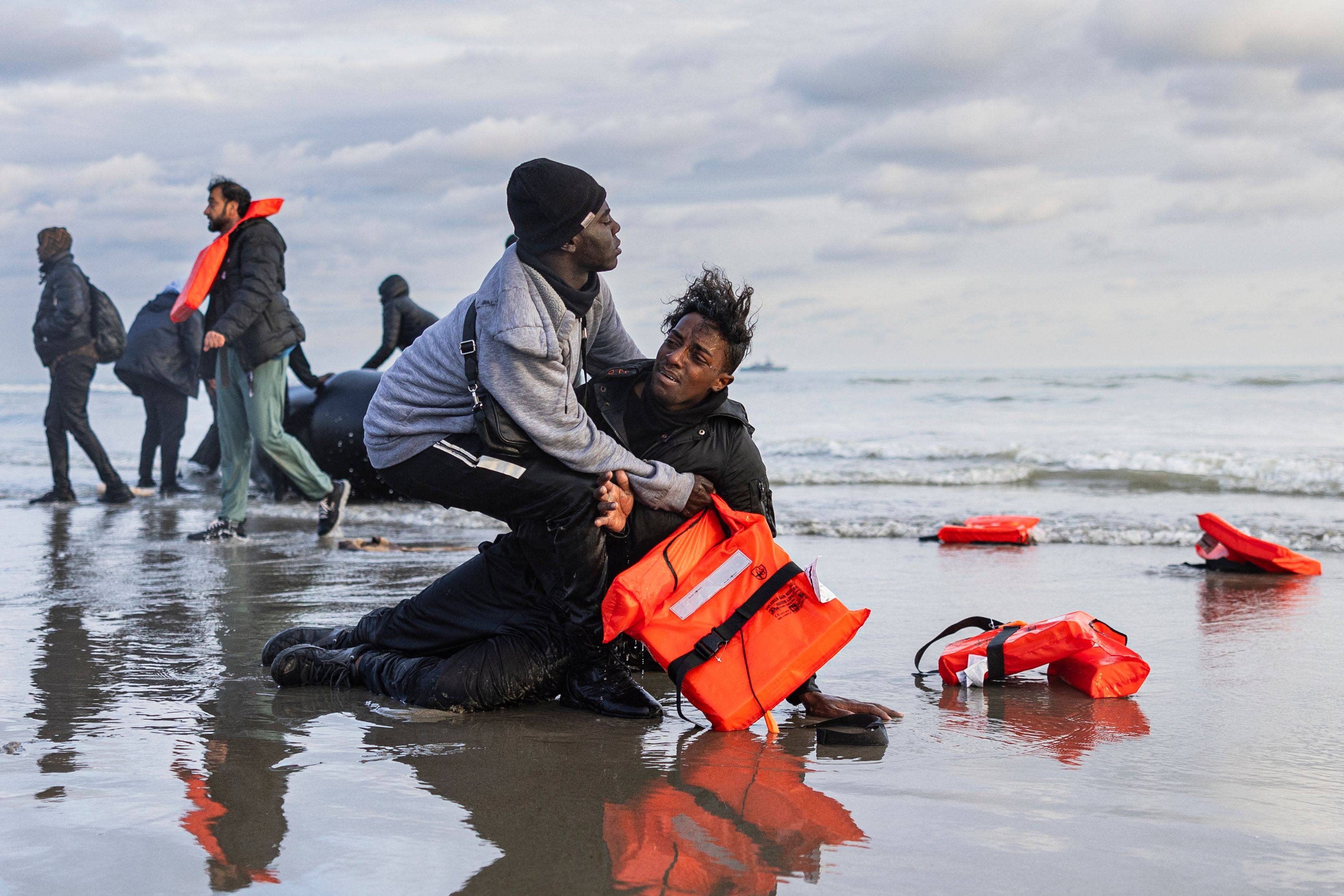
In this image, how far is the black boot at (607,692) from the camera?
3.29 metres

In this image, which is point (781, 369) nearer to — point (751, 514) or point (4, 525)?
point (4, 525)

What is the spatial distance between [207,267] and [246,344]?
0.54m

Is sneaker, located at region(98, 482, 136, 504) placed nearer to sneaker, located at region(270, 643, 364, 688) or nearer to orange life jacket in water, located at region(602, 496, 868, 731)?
sneaker, located at region(270, 643, 364, 688)

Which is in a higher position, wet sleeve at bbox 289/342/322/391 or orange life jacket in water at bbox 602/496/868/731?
wet sleeve at bbox 289/342/322/391

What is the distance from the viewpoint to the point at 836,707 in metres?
3.18

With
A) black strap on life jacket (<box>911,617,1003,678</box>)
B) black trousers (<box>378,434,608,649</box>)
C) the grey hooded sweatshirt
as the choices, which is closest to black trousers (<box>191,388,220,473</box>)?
the grey hooded sweatshirt

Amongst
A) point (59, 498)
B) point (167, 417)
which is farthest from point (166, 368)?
point (59, 498)

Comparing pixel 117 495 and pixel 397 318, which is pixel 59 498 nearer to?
pixel 117 495

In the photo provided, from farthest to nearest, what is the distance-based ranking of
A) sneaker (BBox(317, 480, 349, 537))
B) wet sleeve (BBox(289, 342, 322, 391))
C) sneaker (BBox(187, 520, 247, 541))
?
wet sleeve (BBox(289, 342, 322, 391)) → sneaker (BBox(317, 480, 349, 537)) → sneaker (BBox(187, 520, 247, 541))

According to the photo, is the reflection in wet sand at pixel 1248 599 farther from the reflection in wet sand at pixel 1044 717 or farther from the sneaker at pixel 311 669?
the sneaker at pixel 311 669

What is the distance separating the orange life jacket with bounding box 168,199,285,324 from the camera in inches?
279

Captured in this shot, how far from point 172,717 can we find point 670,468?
1.55m

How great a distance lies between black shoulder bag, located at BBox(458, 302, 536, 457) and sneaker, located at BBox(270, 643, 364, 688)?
3.02 ft

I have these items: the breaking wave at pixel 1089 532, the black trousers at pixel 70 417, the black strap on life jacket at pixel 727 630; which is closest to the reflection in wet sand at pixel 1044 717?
the black strap on life jacket at pixel 727 630
